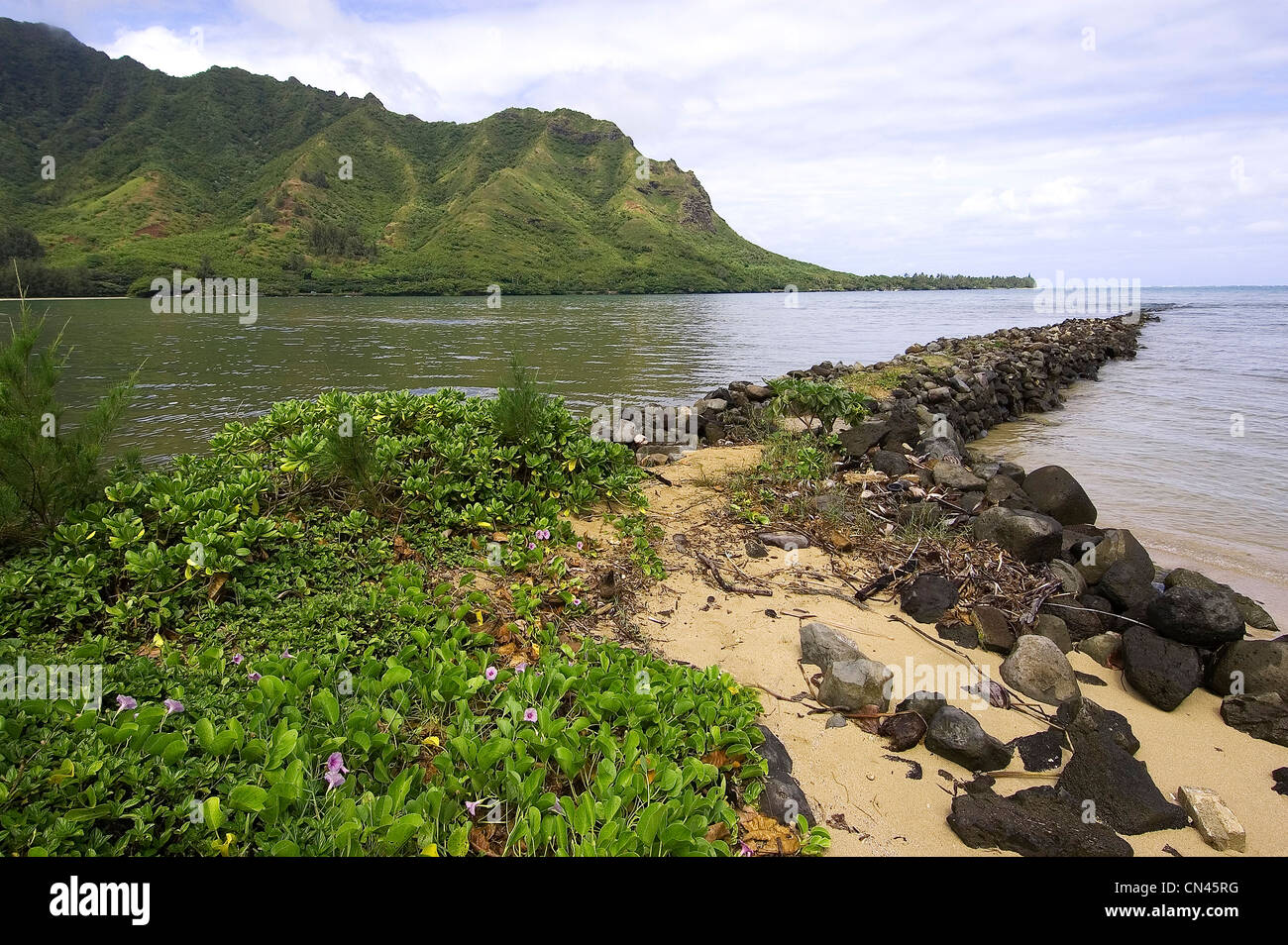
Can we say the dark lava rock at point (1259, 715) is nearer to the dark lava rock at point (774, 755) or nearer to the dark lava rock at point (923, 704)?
the dark lava rock at point (923, 704)

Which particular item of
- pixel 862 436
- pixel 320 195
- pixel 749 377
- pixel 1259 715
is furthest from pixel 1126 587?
pixel 320 195

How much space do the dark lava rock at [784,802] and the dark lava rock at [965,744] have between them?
0.93 m

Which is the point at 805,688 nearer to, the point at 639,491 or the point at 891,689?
the point at 891,689

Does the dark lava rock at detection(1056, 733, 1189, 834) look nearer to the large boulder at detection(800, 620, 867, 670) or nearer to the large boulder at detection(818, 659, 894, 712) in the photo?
the large boulder at detection(818, 659, 894, 712)

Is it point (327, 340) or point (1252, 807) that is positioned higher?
point (327, 340)

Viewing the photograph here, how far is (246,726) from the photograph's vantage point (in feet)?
8.14

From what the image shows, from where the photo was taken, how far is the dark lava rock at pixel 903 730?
327cm

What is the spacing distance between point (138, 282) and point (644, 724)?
82264 mm

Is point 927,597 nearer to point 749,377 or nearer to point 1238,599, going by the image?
point 1238,599

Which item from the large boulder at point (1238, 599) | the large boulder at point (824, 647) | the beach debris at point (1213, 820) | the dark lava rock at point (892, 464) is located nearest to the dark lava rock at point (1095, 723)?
the beach debris at point (1213, 820)

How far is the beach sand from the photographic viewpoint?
2.86 metres

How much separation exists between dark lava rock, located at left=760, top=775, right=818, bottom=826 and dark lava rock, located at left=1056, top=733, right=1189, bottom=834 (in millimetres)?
1349

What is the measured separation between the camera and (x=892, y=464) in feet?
23.9
